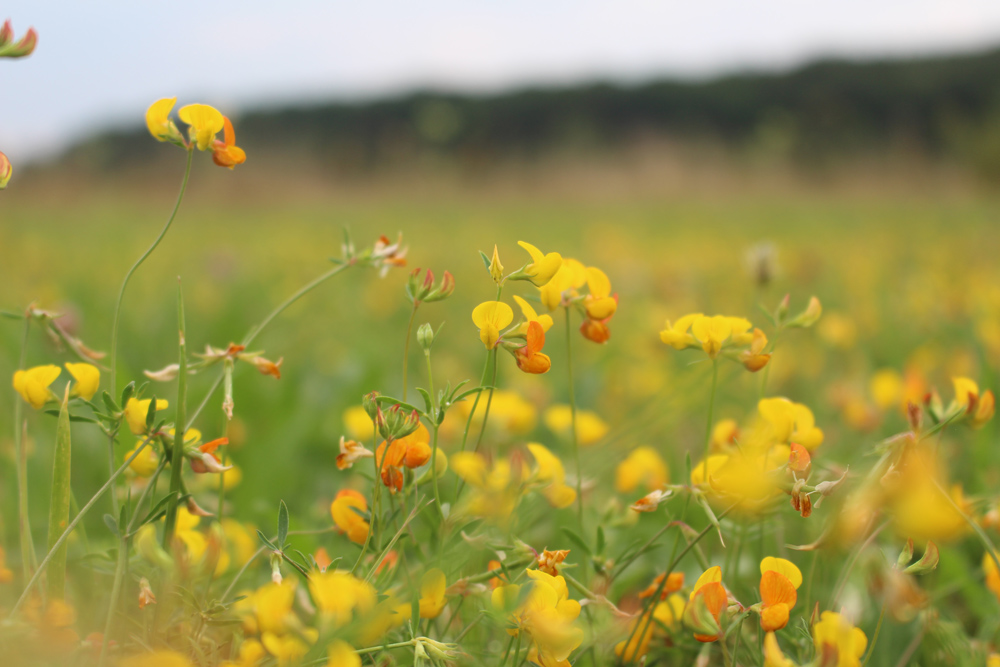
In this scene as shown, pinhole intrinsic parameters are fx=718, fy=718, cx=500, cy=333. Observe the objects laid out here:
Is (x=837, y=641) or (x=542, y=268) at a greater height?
(x=542, y=268)

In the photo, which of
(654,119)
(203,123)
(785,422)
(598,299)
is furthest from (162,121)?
(654,119)

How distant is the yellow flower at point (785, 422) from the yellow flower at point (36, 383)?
0.65 meters

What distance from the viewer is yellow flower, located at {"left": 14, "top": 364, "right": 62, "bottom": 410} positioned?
0.64 metres

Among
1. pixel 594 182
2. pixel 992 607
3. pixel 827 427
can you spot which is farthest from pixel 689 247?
pixel 594 182

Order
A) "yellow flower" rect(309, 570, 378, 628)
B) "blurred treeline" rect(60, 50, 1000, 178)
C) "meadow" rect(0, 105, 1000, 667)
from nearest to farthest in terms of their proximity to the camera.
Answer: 1. "yellow flower" rect(309, 570, 378, 628)
2. "meadow" rect(0, 105, 1000, 667)
3. "blurred treeline" rect(60, 50, 1000, 178)

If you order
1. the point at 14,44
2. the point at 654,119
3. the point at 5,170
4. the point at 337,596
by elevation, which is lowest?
the point at 654,119

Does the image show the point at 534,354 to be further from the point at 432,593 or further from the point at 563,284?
the point at 432,593

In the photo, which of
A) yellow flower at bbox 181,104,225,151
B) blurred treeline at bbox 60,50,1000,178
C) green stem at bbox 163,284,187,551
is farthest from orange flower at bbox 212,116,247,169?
blurred treeline at bbox 60,50,1000,178

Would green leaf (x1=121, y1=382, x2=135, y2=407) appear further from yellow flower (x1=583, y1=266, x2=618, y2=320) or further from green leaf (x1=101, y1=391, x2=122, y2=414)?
yellow flower (x1=583, y1=266, x2=618, y2=320)

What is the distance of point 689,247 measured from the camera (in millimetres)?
4742

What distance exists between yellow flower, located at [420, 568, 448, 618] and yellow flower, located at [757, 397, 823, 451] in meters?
0.34

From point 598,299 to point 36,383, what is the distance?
0.52 metres

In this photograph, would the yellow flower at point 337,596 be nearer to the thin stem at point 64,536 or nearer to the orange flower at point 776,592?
the thin stem at point 64,536

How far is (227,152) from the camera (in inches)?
26.0
